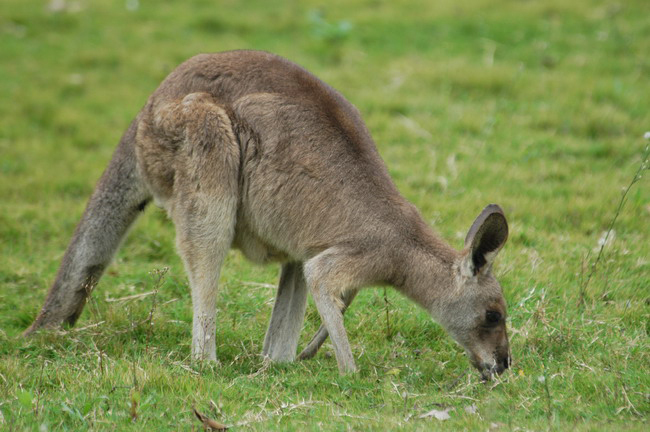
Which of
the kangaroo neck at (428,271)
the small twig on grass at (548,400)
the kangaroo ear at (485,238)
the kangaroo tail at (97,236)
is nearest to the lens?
the small twig on grass at (548,400)

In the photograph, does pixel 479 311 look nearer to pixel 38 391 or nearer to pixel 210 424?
pixel 210 424

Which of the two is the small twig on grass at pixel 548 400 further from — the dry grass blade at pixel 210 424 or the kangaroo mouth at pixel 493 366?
the dry grass blade at pixel 210 424

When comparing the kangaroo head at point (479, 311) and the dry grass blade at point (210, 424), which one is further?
the kangaroo head at point (479, 311)

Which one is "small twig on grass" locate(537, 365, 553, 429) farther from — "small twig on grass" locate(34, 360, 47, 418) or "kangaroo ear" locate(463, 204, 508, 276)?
"small twig on grass" locate(34, 360, 47, 418)

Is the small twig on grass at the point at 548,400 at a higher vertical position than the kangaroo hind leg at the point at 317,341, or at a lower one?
higher

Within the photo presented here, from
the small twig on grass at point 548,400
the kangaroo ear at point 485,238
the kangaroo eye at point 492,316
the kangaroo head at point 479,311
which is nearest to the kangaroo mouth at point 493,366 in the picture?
the kangaroo head at point 479,311

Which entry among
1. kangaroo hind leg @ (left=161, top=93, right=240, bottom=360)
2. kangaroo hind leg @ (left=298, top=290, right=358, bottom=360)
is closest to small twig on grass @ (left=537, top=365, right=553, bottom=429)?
kangaroo hind leg @ (left=298, top=290, right=358, bottom=360)

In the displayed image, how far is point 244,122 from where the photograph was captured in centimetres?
516

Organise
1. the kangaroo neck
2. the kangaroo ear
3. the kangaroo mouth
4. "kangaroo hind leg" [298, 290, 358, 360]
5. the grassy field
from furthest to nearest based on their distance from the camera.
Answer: "kangaroo hind leg" [298, 290, 358, 360]
the kangaroo neck
the kangaroo mouth
the kangaroo ear
the grassy field

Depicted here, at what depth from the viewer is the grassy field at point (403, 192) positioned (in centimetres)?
439

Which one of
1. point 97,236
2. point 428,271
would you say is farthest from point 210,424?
point 97,236

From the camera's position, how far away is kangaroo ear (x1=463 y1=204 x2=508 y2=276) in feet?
15.0

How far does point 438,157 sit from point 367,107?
4.22ft

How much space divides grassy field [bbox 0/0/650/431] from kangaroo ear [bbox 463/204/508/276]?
61 cm
